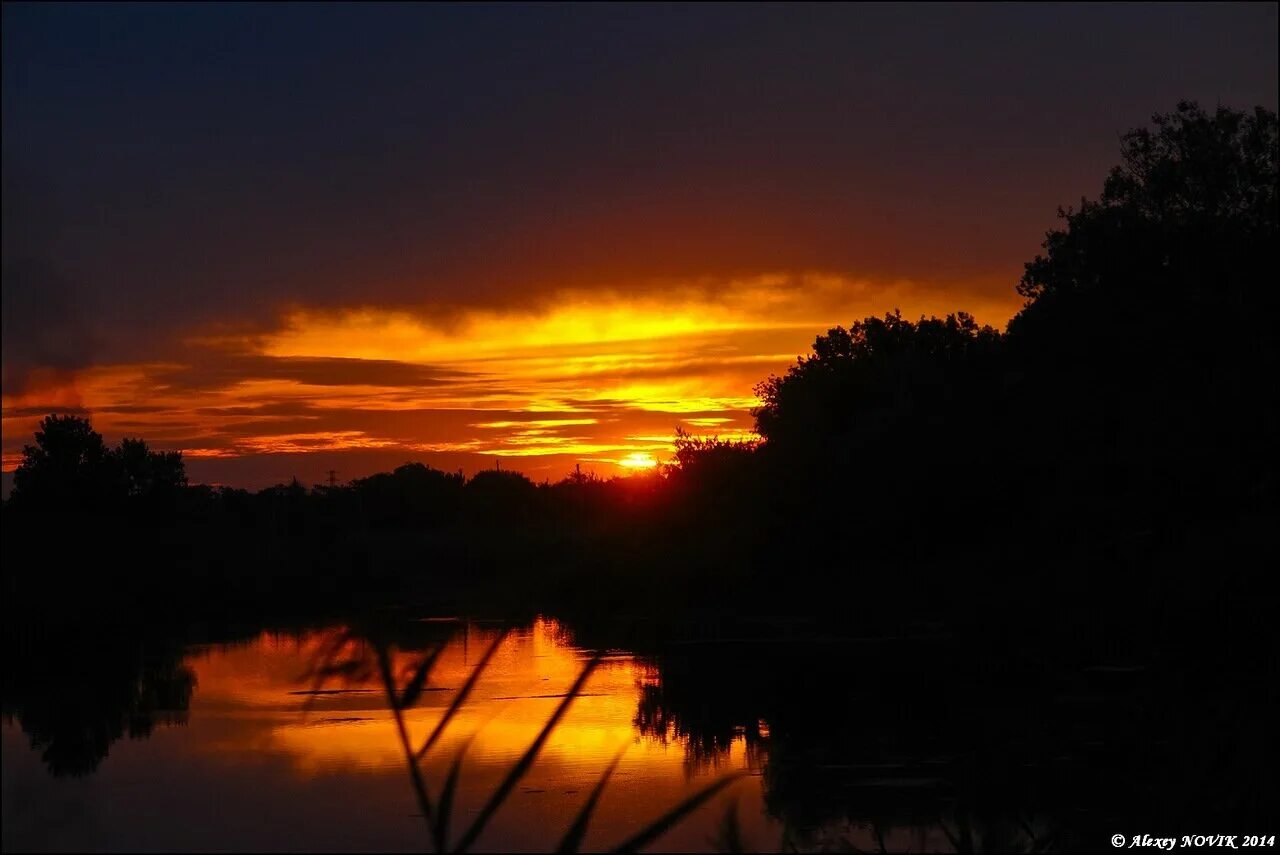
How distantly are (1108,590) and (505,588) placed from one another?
2267 centimetres

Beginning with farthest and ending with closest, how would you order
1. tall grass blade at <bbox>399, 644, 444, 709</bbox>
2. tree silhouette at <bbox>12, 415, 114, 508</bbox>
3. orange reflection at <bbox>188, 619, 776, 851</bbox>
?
tree silhouette at <bbox>12, 415, 114, 508</bbox>, orange reflection at <bbox>188, 619, 776, 851</bbox>, tall grass blade at <bbox>399, 644, 444, 709</bbox>

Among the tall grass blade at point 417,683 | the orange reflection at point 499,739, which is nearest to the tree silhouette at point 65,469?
the orange reflection at point 499,739

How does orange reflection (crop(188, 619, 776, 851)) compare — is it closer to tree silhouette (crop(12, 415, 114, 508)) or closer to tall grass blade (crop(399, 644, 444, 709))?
tall grass blade (crop(399, 644, 444, 709))

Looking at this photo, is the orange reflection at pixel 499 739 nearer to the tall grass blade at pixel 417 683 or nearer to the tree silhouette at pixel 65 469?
the tall grass blade at pixel 417 683

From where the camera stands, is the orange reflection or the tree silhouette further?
the tree silhouette

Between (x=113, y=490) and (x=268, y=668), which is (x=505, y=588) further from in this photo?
(x=268, y=668)

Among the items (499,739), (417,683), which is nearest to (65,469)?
(499,739)

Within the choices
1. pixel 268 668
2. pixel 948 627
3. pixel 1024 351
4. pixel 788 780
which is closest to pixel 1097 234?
pixel 1024 351

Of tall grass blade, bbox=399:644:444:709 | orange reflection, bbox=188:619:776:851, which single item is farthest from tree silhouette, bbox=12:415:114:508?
tall grass blade, bbox=399:644:444:709

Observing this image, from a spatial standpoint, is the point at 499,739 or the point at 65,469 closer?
the point at 499,739

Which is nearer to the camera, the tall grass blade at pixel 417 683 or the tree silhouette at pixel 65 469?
the tall grass blade at pixel 417 683

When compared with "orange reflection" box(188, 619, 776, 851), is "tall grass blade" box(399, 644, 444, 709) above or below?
above

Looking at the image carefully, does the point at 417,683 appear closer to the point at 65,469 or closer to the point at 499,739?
the point at 499,739

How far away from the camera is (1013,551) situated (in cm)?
2927
